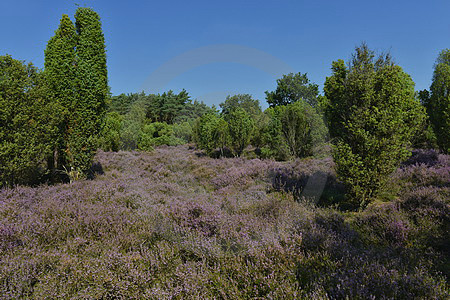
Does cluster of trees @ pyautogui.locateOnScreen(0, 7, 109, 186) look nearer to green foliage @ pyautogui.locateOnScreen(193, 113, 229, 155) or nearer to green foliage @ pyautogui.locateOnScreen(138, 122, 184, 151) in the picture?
green foliage @ pyautogui.locateOnScreen(193, 113, 229, 155)

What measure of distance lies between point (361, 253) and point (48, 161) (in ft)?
35.4

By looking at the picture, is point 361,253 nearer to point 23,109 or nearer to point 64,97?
point 23,109

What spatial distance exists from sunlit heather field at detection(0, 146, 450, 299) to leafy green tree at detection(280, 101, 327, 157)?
10798 millimetres

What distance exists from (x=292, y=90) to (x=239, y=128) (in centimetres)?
3838

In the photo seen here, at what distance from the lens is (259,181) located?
962 cm

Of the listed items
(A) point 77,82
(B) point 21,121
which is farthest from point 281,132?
(B) point 21,121

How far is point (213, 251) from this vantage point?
3.25 metres

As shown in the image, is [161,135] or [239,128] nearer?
[239,128]

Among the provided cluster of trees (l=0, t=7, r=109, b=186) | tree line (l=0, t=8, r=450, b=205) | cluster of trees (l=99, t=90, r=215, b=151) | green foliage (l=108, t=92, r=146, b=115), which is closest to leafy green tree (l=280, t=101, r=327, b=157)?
tree line (l=0, t=8, r=450, b=205)

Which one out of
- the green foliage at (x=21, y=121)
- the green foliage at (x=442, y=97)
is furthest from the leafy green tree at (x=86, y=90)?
the green foliage at (x=442, y=97)

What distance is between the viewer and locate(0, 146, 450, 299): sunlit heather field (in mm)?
2592

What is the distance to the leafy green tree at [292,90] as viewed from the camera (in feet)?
167

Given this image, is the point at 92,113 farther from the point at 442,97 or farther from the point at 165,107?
the point at 165,107

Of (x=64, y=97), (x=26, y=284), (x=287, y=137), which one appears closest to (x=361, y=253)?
(x=26, y=284)
